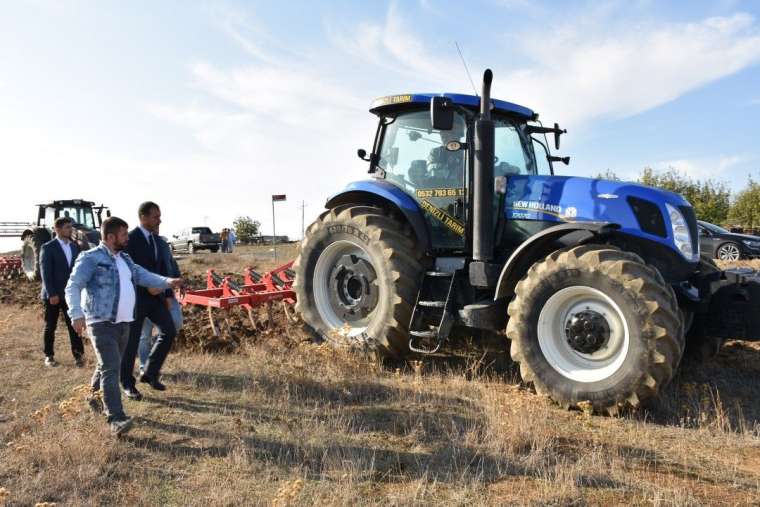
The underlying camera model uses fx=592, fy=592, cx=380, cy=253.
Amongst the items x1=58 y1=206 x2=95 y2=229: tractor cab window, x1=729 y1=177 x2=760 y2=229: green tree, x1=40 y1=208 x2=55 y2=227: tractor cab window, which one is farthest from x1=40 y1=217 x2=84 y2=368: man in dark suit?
x1=729 y1=177 x2=760 y2=229: green tree

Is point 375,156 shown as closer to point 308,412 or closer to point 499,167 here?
point 499,167

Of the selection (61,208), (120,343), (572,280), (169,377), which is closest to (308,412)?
(120,343)

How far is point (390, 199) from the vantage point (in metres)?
5.83

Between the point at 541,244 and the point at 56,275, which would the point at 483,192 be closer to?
the point at 541,244

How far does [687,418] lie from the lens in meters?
4.18

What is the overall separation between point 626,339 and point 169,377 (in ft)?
13.2

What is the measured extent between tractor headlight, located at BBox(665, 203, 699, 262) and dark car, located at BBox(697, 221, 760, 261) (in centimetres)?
1178

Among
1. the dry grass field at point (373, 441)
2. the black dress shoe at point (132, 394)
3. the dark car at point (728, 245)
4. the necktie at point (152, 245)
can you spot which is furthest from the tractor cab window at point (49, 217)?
the dark car at point (728, 245)

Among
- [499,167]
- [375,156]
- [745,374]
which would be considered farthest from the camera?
[375,156]

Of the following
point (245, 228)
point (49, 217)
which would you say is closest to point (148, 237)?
point (49, 217)

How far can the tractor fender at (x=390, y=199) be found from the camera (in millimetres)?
5789

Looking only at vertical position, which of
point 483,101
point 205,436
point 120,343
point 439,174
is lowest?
point 205,436

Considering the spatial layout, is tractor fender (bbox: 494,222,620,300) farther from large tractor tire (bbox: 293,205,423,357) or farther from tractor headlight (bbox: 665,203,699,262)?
large tractor tire (bbox: 293,205,423,357)

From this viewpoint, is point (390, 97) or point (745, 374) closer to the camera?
point (745, 374)
